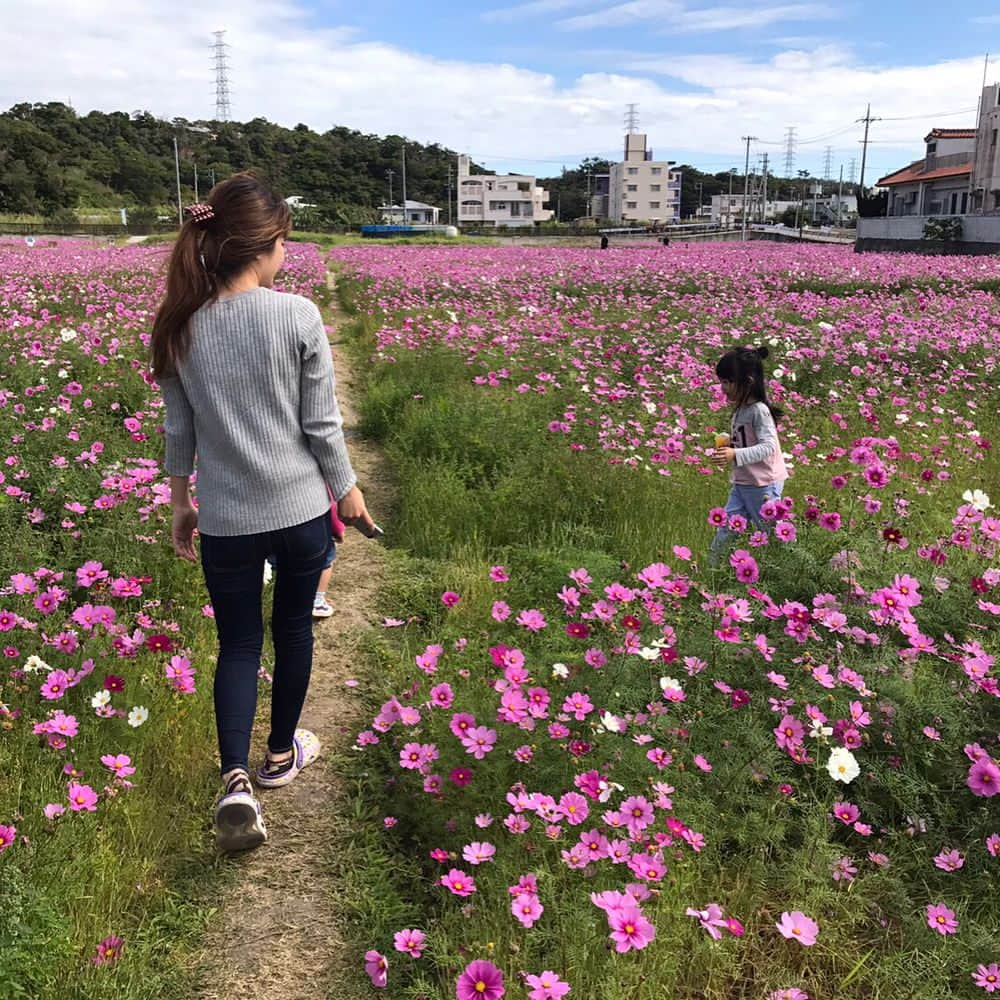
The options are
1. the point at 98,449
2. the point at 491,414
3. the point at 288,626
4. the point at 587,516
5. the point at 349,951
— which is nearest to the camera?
the point at 349,951

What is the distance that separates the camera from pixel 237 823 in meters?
2.26

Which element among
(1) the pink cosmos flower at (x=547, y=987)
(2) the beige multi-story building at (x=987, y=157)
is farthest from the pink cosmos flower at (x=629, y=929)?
(2) the beige multi-story building at (x=987, y=157)

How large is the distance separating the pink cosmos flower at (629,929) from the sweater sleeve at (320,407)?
120cm

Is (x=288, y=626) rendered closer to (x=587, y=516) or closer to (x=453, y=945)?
(x=453, y=945)

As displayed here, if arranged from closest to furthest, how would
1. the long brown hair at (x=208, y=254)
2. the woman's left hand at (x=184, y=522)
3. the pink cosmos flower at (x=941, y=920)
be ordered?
the pink cosmos flower at (x=941, y=920) → the long brown hair at (x=208, y=254) → the woman's left hand at (x=184, y=522)

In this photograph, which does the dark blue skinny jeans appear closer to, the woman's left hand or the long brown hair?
the woman's left hand

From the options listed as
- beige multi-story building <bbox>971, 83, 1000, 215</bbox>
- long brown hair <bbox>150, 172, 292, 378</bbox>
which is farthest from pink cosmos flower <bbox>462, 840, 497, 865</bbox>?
beige multi-story building <bbox>971, 83, 1000, 215</bbox>

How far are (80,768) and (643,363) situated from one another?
18.9ft

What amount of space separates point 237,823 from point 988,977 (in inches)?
71.2

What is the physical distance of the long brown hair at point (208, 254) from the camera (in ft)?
6.85

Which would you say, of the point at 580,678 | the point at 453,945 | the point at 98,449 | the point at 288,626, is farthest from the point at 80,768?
the point at 98,449

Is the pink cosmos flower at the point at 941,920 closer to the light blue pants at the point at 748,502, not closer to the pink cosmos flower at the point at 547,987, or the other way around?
the pink cosmos flower at the point at 547,987

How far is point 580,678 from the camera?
2557 mm

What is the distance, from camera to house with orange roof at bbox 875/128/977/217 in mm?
47156
